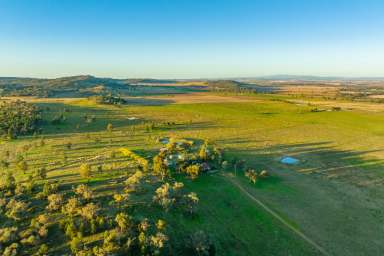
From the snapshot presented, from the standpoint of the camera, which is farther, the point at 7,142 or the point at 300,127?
the point at 300,127

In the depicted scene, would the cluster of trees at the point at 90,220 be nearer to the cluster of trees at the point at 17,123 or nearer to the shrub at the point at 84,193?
the shrub at the point at 84,193

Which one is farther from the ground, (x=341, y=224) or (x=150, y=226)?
(x=150, y=226)

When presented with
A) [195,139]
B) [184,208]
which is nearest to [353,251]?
[184,208]

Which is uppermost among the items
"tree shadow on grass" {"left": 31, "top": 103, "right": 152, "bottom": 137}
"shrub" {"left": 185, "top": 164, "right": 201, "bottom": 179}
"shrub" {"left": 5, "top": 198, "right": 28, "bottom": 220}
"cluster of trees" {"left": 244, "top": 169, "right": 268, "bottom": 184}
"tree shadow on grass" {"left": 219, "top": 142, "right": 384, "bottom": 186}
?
"tree shadow on grass" {"left": 31, "top": 103, "right": 152, "bottom": 137}

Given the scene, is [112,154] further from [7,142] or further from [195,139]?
[7,142]

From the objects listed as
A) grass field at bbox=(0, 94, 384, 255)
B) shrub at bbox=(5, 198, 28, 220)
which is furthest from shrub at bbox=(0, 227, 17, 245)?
grass field at bbox=(0, 94, 384, 255)

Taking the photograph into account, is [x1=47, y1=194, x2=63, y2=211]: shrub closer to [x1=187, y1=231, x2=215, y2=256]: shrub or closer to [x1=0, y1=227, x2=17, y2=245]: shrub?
[x1=0, y1=227, x2=17, y2=245]: shrub

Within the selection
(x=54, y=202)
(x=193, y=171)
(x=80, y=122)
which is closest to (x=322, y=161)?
(x=193, y=171)

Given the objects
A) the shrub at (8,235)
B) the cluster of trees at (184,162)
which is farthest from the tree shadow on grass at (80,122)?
the shrub at (8,235)
